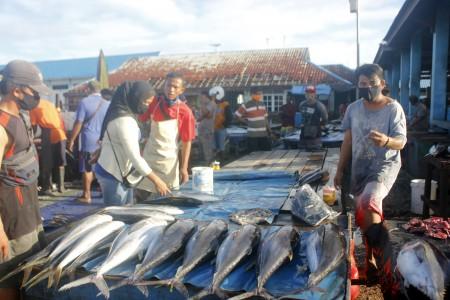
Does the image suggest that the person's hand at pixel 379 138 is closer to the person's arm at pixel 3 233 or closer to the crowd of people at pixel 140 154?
the crowd of people at pixel 140 154

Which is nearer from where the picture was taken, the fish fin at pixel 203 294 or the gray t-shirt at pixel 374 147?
the fish fin at pixel 203 294

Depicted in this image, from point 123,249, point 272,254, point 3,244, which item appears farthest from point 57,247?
point 272,254

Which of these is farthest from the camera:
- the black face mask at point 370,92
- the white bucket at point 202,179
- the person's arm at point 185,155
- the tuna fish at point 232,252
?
the person's arm at point 185,155

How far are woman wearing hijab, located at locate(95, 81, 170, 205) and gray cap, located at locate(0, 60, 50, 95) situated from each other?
1042mm

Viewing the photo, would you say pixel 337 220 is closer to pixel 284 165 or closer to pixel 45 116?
pixel 284 165

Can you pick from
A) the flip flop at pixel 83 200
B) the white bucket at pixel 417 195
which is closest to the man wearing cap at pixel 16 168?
the flip flop at pixel 83 200

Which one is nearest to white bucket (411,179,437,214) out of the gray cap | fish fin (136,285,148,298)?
fish fin (136,285,148,298)

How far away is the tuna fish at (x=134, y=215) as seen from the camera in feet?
9.95

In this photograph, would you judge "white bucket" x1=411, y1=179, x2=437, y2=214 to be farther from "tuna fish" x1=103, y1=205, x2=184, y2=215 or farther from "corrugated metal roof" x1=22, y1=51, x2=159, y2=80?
"corrugated metal roof" x1=22, y1=51, x2=159, y2=80

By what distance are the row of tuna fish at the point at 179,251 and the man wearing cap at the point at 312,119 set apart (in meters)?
5.90

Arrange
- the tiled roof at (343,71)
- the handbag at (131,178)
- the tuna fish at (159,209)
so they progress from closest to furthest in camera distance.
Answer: the tuna fish at (159,209), the handbag at (131,178), the tiled roof at (343,71)

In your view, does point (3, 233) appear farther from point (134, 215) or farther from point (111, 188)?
point (111, 188)

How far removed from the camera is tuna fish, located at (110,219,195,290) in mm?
2260

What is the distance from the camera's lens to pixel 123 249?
2432 millimetres
